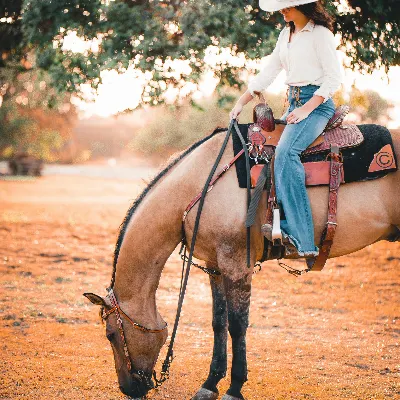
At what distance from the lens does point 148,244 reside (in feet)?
12.9

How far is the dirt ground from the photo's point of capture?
4.52 meters

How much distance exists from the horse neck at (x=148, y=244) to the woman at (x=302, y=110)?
0.78 metres

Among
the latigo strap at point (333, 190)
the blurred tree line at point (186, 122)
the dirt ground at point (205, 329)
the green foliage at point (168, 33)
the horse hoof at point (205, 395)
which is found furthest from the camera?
the blurred tree line at point (186, 122)

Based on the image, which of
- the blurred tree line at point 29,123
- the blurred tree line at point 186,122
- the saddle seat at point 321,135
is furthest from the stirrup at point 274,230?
Result: the blurred tree line at point 186,122

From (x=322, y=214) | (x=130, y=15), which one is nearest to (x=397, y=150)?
(x=322, y=214)

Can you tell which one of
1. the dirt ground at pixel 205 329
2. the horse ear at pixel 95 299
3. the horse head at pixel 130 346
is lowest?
the dirt ground at pixel 205 329

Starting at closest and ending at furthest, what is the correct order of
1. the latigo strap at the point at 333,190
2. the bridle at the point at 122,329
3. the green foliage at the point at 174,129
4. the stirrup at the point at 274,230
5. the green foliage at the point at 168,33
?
1. the stirrup at the point at 274,230
2. the latigo strap at the point at 333,190
3. the bridle at the point at 122,329
4. the green foliage at the point at 168,33
5. the green foliage at the point at 174,129

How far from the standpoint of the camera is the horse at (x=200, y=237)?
12.4 ft

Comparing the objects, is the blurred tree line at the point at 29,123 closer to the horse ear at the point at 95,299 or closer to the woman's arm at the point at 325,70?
the horse ear at the point at 95,299

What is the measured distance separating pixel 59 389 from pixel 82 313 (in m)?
2.47

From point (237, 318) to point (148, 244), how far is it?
0.91 m

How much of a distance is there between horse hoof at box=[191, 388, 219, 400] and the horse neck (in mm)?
790

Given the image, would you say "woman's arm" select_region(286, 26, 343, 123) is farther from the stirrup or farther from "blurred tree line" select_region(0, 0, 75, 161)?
"blurred tree line" select_region(0, 0, 75, 161)

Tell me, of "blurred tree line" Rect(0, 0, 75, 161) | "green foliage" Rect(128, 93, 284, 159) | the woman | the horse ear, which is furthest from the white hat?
"green foliage" Rect(128, 93, 284, 159)
